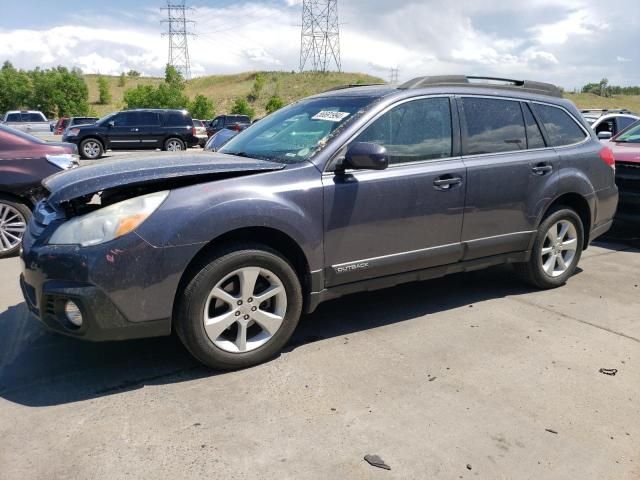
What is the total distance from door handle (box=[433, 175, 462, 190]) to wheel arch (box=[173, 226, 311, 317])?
1.17m

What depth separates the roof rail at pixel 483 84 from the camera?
4.19 metres

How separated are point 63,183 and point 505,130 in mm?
3332

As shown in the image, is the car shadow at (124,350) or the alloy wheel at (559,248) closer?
the car shadow at (124,350)

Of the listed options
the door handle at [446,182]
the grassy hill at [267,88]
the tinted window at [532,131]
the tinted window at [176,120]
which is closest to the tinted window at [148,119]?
the tinted window at [176,120]

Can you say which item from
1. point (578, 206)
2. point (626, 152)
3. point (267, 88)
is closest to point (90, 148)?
point (626, 152)

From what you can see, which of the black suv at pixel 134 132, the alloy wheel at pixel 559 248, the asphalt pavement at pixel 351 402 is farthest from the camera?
the black suv at pixel 134 132

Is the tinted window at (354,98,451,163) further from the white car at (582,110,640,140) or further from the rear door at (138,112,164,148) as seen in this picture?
the rear door at (138,112,164,148)

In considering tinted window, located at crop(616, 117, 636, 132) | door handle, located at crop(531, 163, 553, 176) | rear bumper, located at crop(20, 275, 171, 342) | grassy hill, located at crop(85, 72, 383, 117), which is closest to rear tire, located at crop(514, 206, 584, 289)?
door handle, located at crop(531, 163, 553, 176)

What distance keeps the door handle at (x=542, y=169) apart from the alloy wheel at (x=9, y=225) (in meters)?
5.25

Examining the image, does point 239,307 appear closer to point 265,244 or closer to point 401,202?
point 265,244

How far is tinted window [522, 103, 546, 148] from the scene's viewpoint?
4707mm

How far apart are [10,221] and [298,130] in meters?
3.88

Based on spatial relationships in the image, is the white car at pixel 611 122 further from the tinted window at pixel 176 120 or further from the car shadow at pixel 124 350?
the tinted window at pixel 176 120

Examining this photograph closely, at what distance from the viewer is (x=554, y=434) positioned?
2.80 meters
